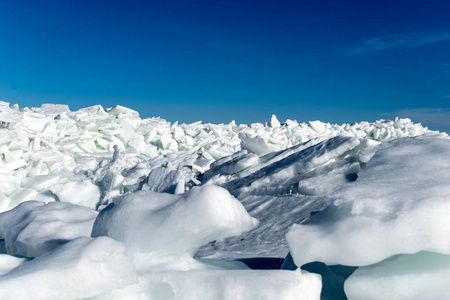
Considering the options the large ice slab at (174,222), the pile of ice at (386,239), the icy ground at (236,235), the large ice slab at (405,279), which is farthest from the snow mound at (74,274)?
the large ice slab at (405,279)

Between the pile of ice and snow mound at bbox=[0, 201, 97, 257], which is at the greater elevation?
snow mound at bbox=[0, 201, 97, 257]

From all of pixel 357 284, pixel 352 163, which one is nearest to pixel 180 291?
pixel 357 284

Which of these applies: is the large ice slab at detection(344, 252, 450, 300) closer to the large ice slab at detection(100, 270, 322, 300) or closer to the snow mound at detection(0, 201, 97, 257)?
the large ice slab at detection(100, 270, 322, 300)

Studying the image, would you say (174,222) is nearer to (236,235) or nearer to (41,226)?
(236,235)

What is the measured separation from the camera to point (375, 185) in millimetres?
1420

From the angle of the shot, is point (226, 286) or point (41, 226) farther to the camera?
point (41, 226)

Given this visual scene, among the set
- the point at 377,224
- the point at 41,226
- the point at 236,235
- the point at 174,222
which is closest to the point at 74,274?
the point at 174,222

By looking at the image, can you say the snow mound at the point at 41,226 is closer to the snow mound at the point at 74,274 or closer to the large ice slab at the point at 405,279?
the snow mound at the point at 74,274

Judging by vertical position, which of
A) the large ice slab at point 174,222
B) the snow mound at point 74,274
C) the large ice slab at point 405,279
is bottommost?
the large ice slab at point 405,279

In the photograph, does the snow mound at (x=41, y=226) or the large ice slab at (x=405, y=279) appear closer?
the large ice slab at (x=405, y=279)

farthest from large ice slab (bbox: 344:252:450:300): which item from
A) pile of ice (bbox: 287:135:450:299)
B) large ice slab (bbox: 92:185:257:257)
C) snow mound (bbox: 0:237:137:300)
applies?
snow mound (bbox: 0:237:137:300)

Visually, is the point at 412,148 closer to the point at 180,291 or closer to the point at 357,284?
the point at 357,284

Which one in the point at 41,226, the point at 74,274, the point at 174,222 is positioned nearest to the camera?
the point at 74,274

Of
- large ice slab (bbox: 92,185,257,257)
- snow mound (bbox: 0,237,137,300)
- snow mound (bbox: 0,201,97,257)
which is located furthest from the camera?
snow mound (bbox: 0,201,97,257)
